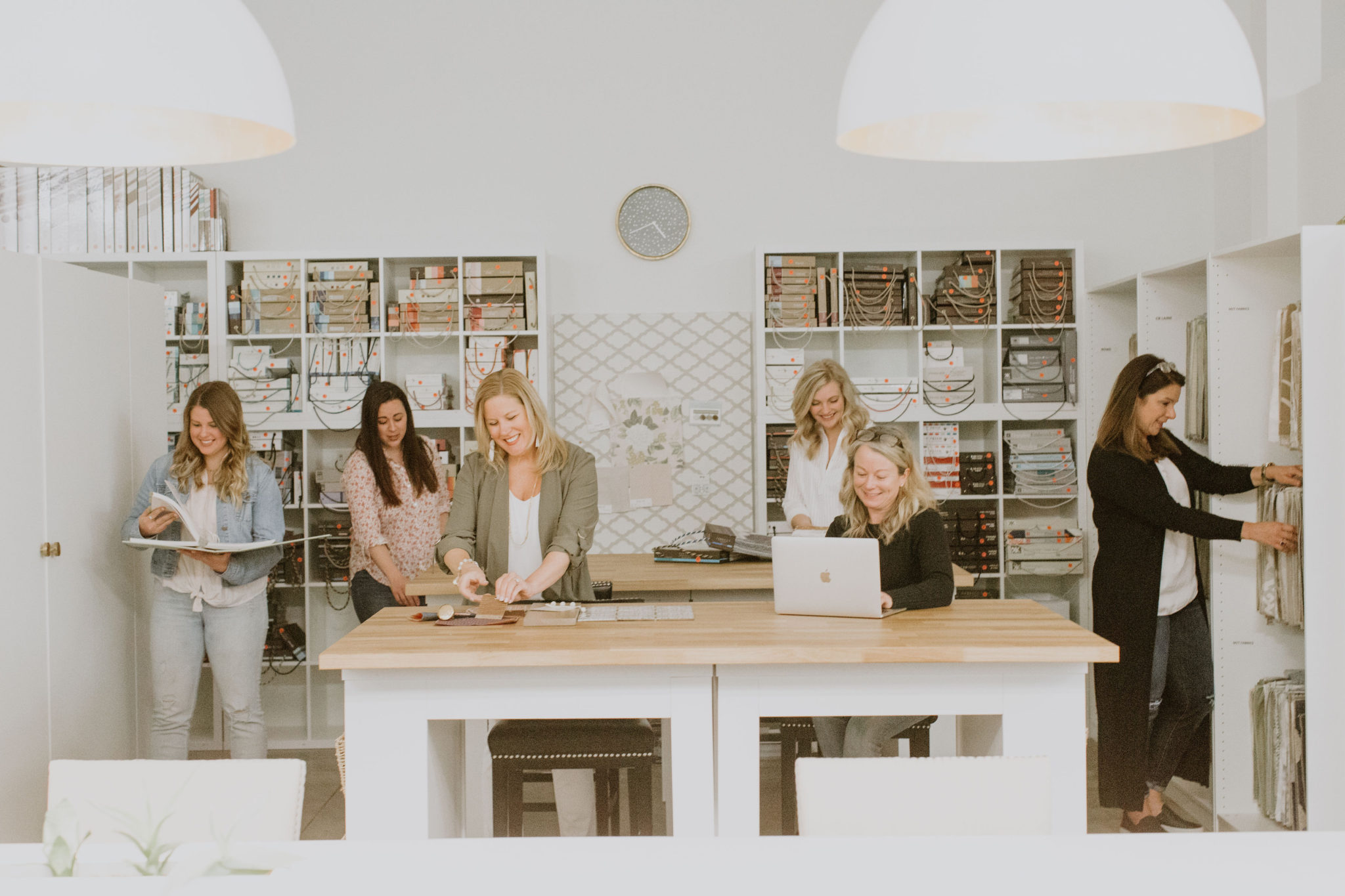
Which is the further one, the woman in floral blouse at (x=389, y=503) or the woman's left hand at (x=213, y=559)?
the woman in floral blouse at (x=389, y=503)

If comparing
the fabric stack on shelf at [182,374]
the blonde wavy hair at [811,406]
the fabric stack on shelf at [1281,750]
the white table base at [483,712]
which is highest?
the fabric stack on shelf at [182,374]

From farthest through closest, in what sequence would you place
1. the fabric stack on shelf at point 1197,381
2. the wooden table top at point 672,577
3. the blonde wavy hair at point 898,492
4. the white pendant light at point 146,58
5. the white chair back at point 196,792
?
1. the fabric stack on shelf at point 1197,381
2. the wooden table top at point 672,577
3. the blonde wavy hair at point 898,492
4. the white chair back at point 196,792
5. the white pendant light at point 146,58

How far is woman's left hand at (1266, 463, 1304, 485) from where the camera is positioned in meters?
3.54

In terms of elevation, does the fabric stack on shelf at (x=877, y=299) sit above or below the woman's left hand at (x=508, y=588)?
above

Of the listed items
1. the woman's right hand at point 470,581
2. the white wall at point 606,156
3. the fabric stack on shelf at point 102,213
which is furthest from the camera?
the white wall at point 606,156

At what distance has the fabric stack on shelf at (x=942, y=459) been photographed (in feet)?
17.2

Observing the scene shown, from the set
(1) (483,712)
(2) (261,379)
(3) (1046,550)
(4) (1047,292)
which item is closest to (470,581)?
(1) (483,712)

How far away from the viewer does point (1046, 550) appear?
5238 millimetres

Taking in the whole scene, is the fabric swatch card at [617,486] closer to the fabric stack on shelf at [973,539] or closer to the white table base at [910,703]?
the fabric stack on shelf at [973,539]

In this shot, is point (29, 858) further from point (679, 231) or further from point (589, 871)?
point (679, 231)

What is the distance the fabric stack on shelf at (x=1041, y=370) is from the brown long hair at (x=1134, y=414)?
4.68ft

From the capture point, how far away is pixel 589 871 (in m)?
1.61

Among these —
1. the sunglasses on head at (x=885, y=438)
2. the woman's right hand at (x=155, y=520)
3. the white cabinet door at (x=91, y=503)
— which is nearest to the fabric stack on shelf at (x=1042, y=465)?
the sunglasses on head at (x=885, y=438)

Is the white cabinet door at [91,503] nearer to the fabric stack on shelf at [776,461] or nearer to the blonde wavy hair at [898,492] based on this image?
the blonde wavy hair at [898,492]
